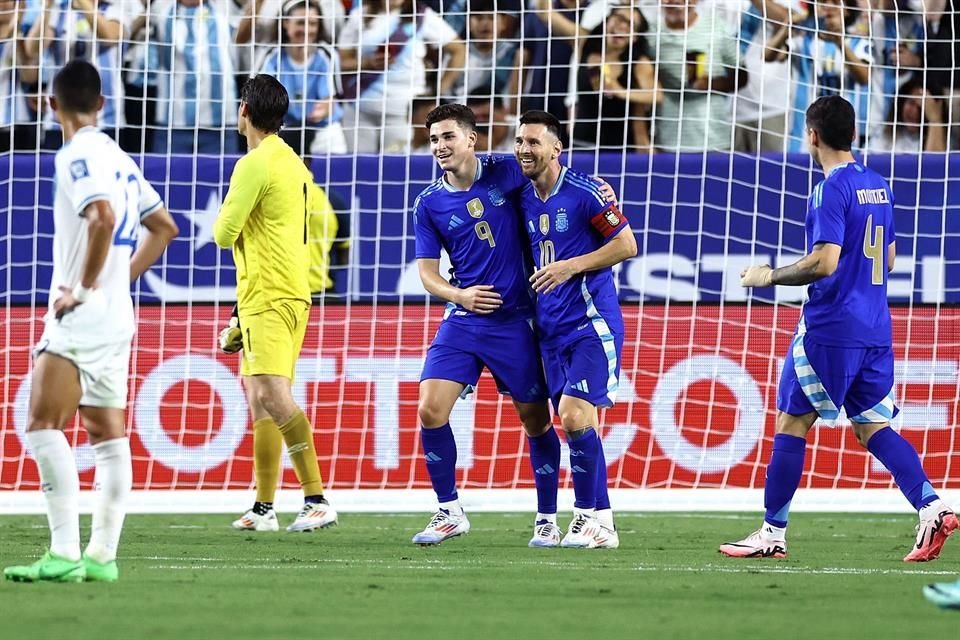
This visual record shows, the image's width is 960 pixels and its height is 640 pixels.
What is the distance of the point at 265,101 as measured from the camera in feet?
26.1

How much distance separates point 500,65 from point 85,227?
6316 mm

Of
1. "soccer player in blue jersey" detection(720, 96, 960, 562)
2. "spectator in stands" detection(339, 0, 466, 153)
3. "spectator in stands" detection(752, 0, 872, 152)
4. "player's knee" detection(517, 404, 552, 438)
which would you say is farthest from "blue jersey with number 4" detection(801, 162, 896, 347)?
"spectator in stands" detection(339, 0, 466, 153)

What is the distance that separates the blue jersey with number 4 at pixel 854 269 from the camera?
6.80 m

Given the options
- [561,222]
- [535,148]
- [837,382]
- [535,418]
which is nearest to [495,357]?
[535,418]

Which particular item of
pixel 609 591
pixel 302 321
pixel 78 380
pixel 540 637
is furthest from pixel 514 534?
pixel 540 637

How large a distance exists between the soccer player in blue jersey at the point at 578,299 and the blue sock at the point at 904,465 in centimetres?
118

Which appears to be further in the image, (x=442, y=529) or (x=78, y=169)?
(x=442, y=529)

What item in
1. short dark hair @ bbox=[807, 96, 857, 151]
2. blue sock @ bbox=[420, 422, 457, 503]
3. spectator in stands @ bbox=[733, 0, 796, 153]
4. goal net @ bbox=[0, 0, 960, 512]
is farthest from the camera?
spectator in stands @ bbox=[733, 0, 796, 153]

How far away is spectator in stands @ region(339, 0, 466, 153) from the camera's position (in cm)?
1130

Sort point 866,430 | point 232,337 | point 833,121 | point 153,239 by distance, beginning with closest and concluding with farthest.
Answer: point 153,239 < point 833,121 < point 866,430 < point 232,337

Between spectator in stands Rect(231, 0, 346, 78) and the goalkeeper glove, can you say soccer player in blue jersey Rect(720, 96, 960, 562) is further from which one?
spectator in stands Rect(231, 0, 346, 78)

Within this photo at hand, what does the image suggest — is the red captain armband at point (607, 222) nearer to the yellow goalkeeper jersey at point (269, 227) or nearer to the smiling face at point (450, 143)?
the smiling face at point (450, 143)

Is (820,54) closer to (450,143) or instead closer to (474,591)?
(450,143)

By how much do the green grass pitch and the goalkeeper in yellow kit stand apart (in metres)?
0.65
